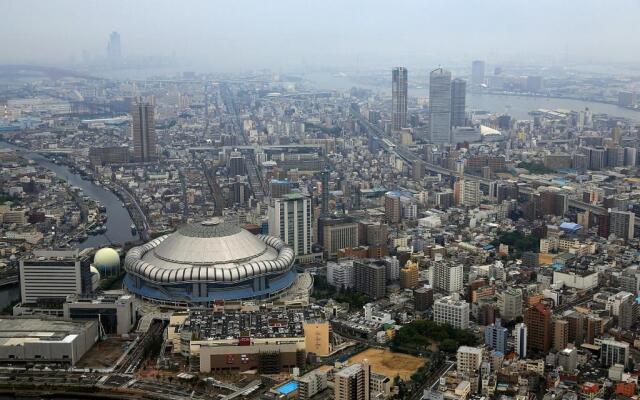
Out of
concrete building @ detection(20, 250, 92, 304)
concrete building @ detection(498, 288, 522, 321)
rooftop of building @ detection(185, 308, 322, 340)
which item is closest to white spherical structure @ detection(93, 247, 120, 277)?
concrete building @ detection(20, 250, 92, 304)

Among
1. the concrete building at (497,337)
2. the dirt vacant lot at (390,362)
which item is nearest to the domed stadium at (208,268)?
the dirt vacant lot at (390,362)

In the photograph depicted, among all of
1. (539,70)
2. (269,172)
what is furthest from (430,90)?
(269,172)

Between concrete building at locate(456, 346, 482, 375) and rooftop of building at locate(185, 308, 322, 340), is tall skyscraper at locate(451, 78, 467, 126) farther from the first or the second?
concrete building at locate(456, 346, 482, 375)

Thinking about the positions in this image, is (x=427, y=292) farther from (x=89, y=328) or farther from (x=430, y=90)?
(x=430, y=90)

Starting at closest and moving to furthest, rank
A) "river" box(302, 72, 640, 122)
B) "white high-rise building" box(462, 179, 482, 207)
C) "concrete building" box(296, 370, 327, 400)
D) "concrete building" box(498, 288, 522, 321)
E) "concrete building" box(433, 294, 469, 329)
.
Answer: "concrete building" box(296, 370, 327, 400), "concrete building" box(433, 294, 469, 329), "concrete building" box(498, 288, 522, 321), "white high-rise building" box(462, 179, 482, 207), "river" box(302, 72, 640, 122)

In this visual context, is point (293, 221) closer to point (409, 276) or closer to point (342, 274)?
point (342, 274)

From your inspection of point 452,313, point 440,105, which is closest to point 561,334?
point 452,313
